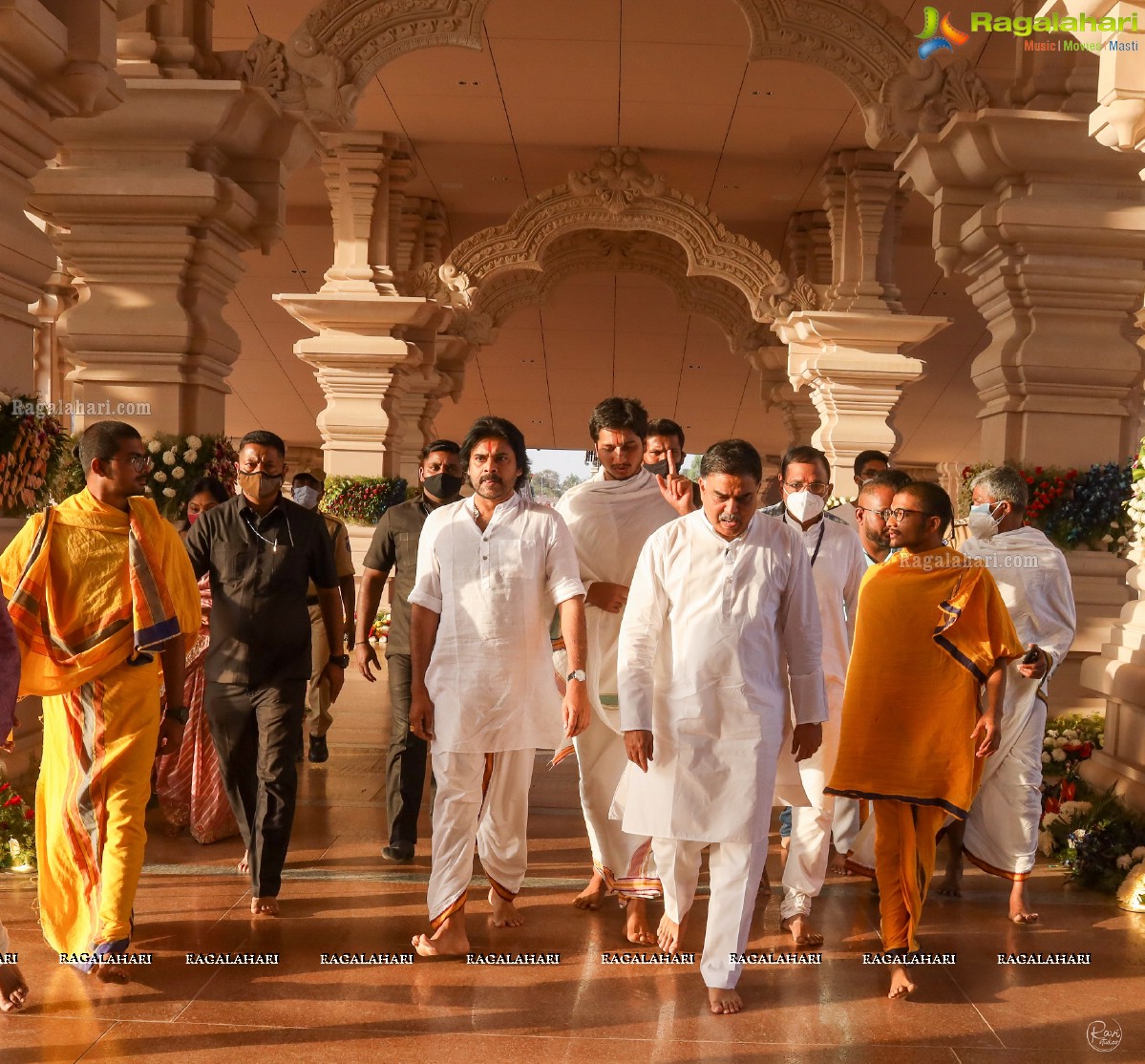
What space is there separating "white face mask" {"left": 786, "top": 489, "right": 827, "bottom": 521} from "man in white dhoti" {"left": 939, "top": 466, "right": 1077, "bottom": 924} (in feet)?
2.06

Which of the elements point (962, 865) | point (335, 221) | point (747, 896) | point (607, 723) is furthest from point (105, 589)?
point (335, 221)

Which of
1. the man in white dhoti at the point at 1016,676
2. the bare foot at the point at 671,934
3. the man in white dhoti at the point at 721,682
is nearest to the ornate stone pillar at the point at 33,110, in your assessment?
the man in white dhoti at the point at 721,682

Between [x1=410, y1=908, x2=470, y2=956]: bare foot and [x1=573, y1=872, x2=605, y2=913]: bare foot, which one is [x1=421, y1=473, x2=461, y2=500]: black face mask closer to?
[x1=573, y1=872, x2=605, y2=913]: bare foot

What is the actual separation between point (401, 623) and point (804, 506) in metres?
1.68

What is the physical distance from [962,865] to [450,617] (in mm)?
2293

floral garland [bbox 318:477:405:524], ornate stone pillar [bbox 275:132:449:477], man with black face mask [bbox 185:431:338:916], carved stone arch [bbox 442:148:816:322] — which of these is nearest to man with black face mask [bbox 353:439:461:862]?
man with black face mask [bbox 185:431:338:916]

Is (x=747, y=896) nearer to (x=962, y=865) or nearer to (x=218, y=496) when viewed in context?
(x=962, y=865)

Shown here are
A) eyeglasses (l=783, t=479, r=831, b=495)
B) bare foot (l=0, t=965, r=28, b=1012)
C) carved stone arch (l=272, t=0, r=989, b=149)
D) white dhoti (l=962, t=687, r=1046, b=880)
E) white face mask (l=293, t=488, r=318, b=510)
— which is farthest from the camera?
white face mask (l=293, t=488, r=318, b=510)

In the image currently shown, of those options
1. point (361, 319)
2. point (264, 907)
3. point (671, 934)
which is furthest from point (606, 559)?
point (361, 319)

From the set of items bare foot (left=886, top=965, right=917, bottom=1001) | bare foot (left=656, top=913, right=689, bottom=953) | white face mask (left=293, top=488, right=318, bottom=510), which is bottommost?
bare foot (left=886, top=965, right=917, bottom=1001)

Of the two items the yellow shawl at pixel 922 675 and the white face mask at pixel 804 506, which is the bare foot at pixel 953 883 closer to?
the yellow shawl at pixel 922 675

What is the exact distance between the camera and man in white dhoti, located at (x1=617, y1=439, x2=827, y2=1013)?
3.58 meters

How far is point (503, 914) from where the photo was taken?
13.7ft

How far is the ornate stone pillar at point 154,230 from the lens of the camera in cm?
629
